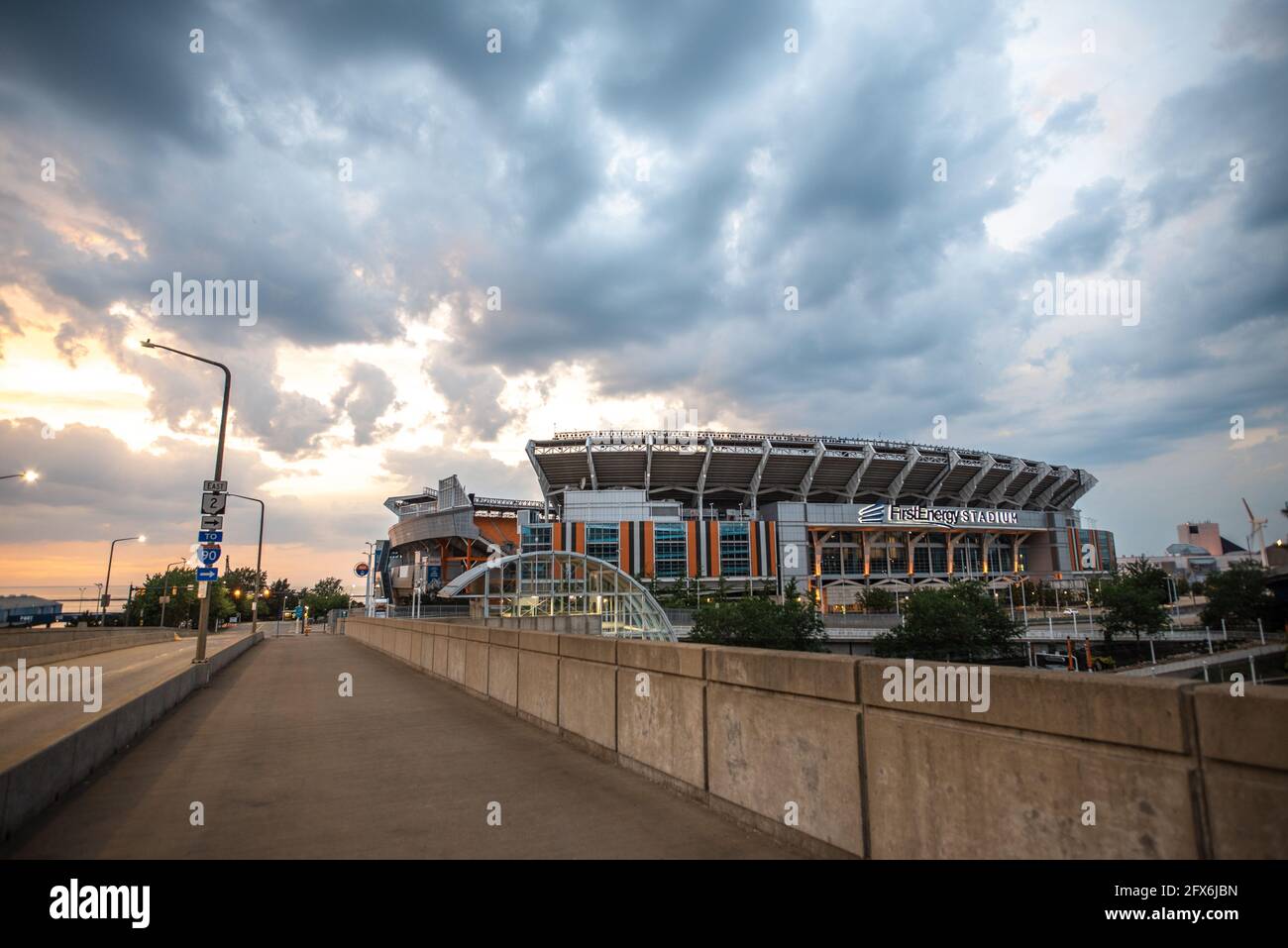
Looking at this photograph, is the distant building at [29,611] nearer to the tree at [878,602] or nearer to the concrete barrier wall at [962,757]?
the concrete barrier wall at [962,757]

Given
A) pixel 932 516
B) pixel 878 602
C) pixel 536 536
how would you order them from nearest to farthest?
1. pixel 878 602
2. pixel 536 536
3. pixel 932 516

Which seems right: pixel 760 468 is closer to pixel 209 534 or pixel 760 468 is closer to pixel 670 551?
pixel 670 551

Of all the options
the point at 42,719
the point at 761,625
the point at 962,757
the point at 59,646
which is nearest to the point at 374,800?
the point at 962,757

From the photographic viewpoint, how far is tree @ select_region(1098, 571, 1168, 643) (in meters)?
61.2

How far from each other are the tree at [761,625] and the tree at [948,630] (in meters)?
5.22

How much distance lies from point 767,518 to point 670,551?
51.9 feet

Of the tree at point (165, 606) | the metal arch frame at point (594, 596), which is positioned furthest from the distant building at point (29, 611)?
the metal arch frame at point (594, 596)

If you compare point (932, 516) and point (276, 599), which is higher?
point (932, 516)

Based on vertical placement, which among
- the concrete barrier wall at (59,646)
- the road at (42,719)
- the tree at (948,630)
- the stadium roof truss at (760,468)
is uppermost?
the stadium roof truss at (760,468)

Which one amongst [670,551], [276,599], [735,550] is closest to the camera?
[670,551]

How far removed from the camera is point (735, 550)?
92000 millimetres

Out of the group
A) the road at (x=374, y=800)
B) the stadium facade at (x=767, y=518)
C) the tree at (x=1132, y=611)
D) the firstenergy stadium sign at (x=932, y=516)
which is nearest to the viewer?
the road at (x=374, y=800)

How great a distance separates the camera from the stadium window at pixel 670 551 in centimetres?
8956
